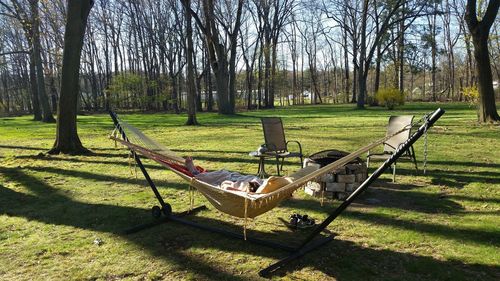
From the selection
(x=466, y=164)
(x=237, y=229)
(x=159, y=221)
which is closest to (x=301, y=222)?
(x=237, y=229)

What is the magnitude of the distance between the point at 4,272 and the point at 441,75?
55.6m

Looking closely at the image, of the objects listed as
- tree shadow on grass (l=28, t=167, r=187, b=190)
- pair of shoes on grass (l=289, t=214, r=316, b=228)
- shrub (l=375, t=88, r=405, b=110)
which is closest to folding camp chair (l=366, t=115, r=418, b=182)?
pair of shoes on grass (l=289, t=214, r=316, b=228)

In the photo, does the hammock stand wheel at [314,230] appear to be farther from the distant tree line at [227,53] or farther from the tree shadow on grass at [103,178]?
the distant tree line at [227,53]

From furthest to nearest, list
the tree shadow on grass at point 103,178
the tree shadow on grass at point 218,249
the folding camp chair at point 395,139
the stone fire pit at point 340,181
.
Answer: the tree shadow on grass at point 103,178, the folding camp chair at point 395,139, the stone fire pit at point 340,181, the tree shadow on grass at point 218,249

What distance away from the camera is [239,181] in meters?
3.67

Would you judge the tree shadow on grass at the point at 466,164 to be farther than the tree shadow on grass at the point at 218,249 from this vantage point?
Yes

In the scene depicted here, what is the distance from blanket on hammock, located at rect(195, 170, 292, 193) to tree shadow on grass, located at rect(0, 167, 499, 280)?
0.55 meters

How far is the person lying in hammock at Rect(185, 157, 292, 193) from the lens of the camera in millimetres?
3229

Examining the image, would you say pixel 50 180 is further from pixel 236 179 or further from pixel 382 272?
pixel 382 272

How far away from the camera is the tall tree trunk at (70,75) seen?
28.8 ft

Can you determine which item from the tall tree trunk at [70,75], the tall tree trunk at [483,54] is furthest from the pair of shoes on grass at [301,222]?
the tall tree trunk at [483,54]

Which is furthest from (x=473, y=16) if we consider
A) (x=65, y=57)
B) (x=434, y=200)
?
(x=65, y=57)

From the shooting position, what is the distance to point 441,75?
5088 centimetres

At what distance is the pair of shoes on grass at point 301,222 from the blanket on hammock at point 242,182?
66 centimetres
